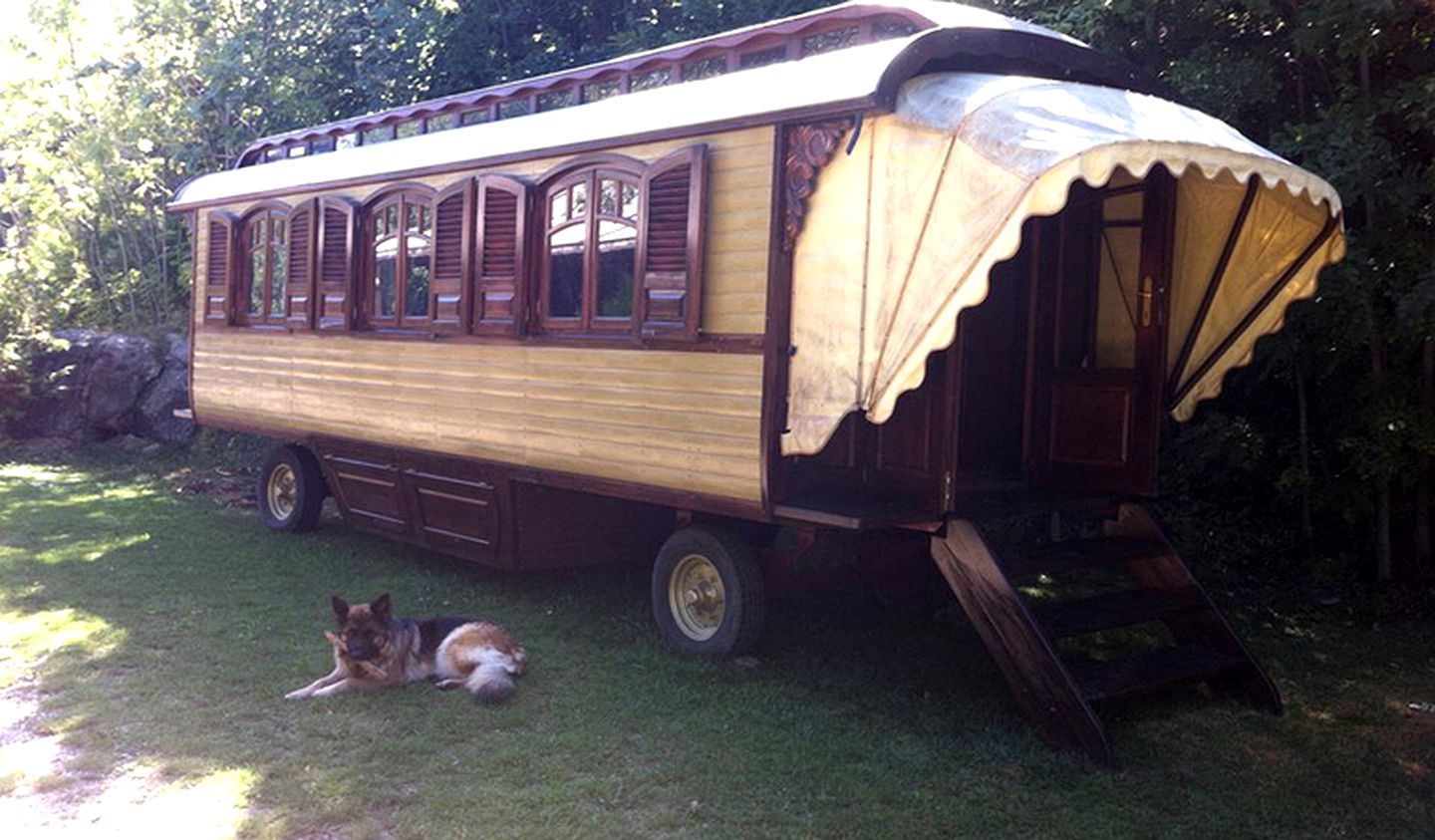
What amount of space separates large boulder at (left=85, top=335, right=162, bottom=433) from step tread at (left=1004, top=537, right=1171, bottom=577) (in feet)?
44.0

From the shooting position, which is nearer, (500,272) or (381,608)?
(381,608)

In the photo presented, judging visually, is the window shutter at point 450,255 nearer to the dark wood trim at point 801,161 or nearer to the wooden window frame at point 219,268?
the dark wood trim at point 801,161

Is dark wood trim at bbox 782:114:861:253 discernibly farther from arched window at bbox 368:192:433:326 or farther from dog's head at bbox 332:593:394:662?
arched window at bbox 368:192:433:326

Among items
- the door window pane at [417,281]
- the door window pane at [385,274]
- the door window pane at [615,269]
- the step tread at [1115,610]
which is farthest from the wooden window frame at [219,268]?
the step tread at [1115,610]

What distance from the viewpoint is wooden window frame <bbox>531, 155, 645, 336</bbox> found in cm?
679

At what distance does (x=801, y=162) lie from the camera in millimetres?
5898

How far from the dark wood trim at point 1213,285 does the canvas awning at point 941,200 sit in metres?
0.12

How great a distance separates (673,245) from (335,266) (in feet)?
13.2

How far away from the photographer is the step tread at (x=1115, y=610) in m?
5.80

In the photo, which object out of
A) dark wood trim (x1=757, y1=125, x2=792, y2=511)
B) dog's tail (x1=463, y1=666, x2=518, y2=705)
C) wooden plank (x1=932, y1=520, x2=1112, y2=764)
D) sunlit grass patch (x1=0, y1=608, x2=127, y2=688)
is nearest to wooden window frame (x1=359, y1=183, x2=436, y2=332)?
sunlit grass patch (x1=0, y1=608, x2=127, y2=688)

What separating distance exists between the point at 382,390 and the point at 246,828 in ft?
16.1

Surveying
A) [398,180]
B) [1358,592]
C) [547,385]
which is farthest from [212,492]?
[1358,592]

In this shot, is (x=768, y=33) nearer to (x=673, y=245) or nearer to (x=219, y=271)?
(x=673, y=245)

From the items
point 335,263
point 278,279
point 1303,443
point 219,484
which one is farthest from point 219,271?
point 1303,443
